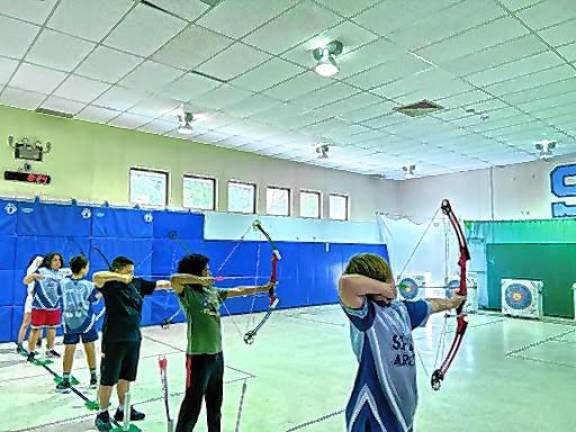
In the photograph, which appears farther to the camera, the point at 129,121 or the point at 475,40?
the point at 129,121

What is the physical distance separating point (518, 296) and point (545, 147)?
286 cm

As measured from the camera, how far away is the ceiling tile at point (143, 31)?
3.81m

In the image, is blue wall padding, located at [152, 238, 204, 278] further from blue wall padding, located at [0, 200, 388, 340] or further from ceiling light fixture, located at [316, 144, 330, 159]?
ceiling light fixture, located at [316, 144, 330, 159]

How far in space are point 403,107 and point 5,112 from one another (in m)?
5.42

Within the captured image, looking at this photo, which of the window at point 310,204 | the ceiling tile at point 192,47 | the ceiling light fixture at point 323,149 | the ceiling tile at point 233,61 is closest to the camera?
the ceiling tile at point 192,47

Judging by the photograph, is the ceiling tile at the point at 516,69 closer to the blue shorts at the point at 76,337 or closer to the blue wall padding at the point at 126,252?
the blue shorts at the point at 76,337

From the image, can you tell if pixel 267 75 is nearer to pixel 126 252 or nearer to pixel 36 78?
pixel 36 78

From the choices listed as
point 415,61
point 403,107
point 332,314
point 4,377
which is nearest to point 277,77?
point 415,61

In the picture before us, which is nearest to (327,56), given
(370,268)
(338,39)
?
(338,39)

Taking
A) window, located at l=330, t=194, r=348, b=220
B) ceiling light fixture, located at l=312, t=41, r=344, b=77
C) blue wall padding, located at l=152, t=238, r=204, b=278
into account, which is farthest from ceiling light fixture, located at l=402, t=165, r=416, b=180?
ceiling light fixture, located at l=312, t=41, r=344, b=77

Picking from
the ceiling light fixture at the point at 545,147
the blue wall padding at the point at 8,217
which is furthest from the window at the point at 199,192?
the ceiling light fixture at the point at 545,147

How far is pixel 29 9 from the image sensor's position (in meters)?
3.72

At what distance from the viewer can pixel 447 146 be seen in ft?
27.9

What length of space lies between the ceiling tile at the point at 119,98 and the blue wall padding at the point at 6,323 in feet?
9.59
